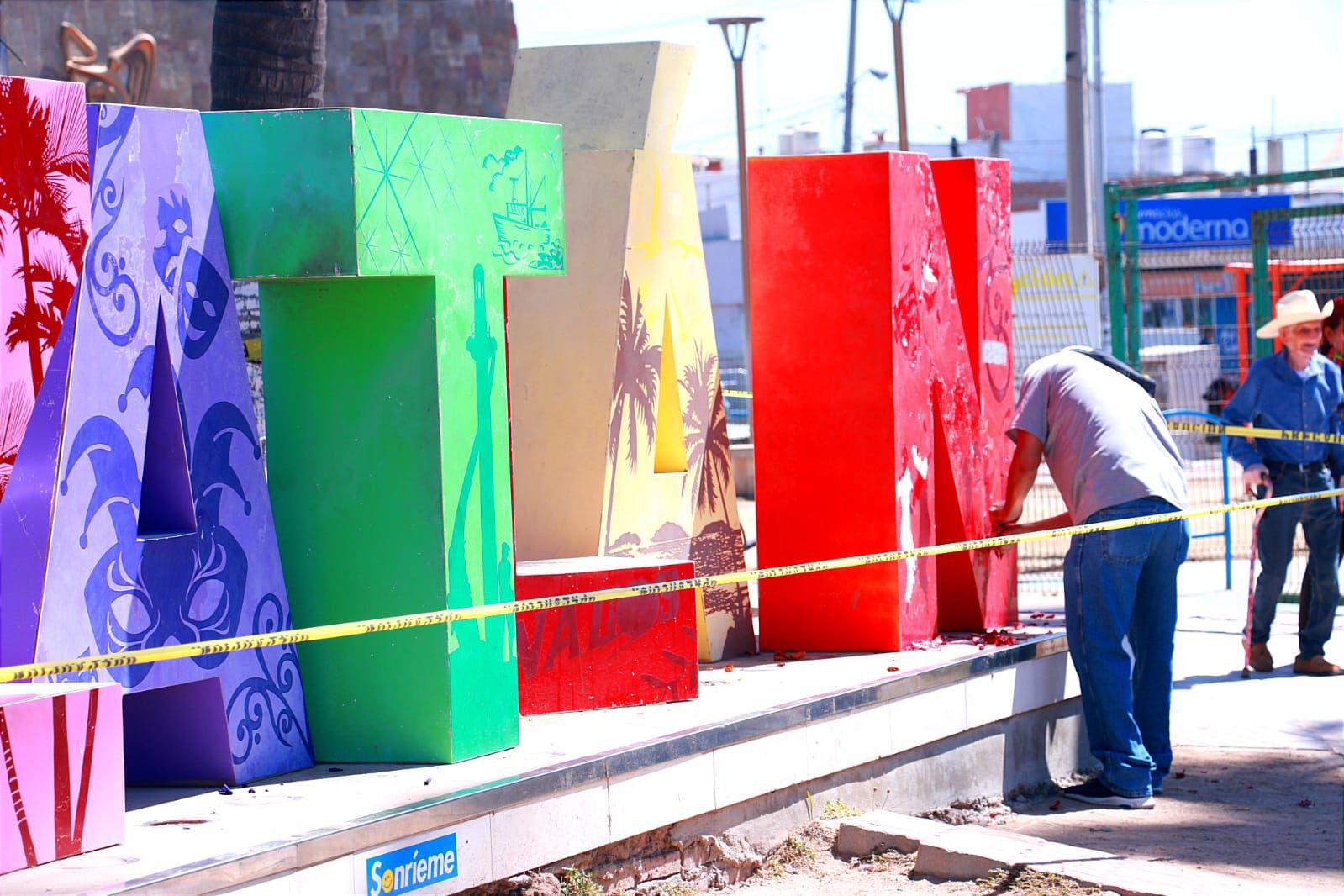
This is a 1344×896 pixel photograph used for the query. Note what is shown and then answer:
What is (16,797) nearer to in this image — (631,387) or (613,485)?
(613,485)

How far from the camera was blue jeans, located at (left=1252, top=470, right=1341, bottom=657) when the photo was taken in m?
9.20

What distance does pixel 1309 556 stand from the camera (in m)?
9.34

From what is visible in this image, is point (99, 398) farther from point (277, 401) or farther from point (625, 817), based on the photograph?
point (625, 817)

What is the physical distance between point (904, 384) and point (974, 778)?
5.77 feet

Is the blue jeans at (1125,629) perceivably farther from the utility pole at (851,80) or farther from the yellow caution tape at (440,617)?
the utility pole at (851,80)

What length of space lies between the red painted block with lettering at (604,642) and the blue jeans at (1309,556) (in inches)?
178

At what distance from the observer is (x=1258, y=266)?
488 inches

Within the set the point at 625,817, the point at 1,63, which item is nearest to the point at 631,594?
the point at 625,817

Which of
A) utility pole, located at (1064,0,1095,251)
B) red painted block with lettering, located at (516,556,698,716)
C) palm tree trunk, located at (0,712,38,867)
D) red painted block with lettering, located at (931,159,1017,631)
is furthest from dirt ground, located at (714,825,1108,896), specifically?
utility pole, located at (1064,0,1095,251)

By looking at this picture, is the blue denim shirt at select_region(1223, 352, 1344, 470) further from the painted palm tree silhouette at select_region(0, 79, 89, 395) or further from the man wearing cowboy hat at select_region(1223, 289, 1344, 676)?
the painted palm tree silhouette at select_region(0, 79, 89, 395)

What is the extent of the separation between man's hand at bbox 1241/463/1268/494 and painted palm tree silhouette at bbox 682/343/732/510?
3.40 metres

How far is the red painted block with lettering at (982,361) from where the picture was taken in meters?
7.69

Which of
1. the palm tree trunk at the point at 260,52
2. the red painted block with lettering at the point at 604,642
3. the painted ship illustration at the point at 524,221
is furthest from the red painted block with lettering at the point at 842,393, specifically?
the palm tree trunk at the point at 260,52

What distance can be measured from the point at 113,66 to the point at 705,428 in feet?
50.0
